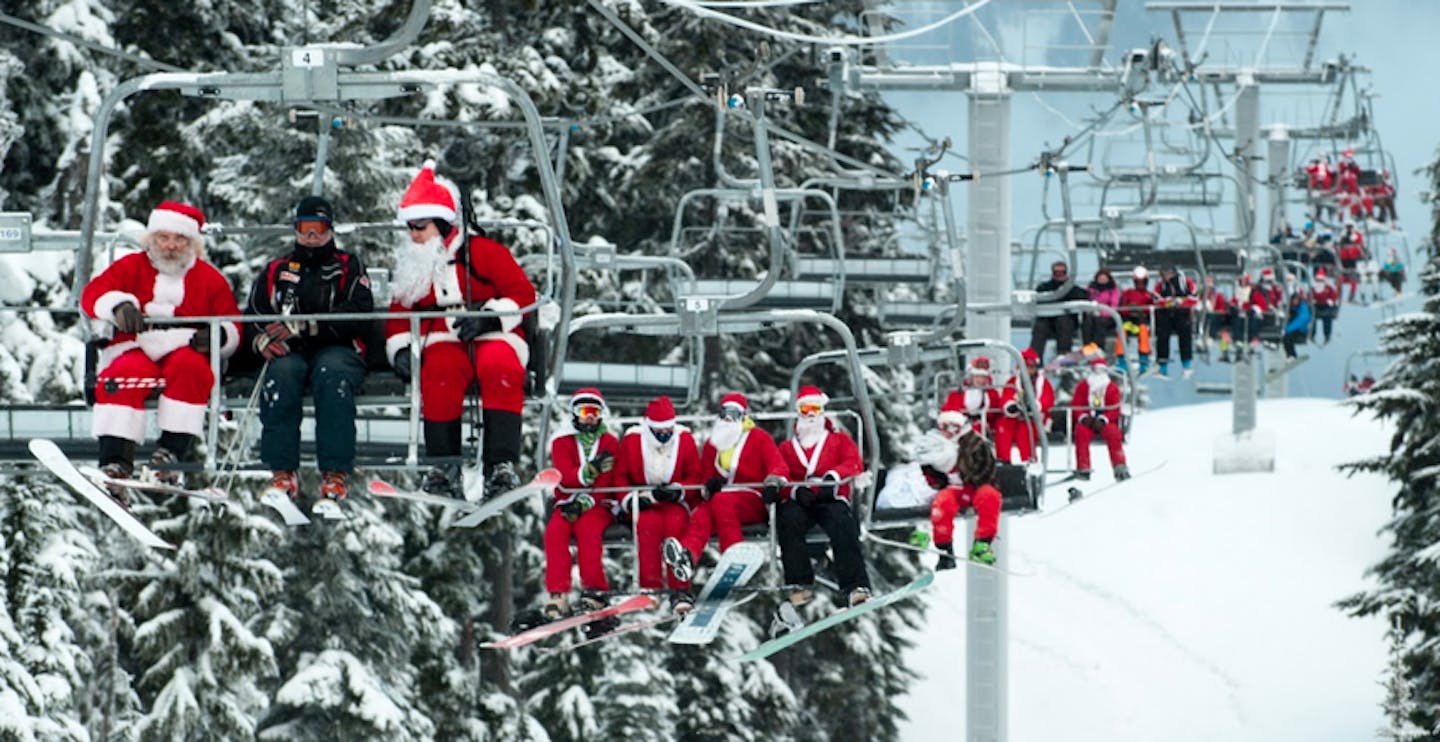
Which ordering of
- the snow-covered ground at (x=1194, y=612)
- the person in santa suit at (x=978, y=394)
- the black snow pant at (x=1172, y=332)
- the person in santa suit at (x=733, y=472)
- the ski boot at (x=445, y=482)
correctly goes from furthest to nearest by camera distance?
the snow-covered ground at (x=1194, y=612), the black snow pant at (x=1172, y=332), the person in santa suit at (x=978, y=394), the person in santa suit at (x=733, y=472), the ski boot at (x=445, y=482)

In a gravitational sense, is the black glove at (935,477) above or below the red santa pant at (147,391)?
below

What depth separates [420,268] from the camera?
13641 mm

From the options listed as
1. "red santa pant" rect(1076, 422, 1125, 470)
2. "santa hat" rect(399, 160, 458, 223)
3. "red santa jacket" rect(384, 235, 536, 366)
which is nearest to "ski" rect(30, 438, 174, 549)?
"red santa jacket" rect(384, 235, 536, 366)

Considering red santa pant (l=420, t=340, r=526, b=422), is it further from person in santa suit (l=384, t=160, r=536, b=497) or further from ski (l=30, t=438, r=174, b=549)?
ski (l=30, t=438, r=174, b=549)

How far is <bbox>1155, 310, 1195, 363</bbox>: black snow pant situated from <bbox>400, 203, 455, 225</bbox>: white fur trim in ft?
50.9

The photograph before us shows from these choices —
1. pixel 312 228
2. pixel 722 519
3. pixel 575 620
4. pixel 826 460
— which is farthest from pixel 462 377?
pixel 826 460

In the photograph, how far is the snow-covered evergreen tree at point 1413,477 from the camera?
112 feet

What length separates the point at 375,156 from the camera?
98.1ft

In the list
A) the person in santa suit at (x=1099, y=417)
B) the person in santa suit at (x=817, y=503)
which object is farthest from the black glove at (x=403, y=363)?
the person in santa suit at (x=1099, y=417)

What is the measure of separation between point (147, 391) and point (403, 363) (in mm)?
1169

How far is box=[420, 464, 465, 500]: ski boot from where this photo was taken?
549 inches

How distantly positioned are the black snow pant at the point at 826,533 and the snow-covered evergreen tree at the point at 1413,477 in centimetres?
1773

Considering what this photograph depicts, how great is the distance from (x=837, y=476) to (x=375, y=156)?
45.5 feet

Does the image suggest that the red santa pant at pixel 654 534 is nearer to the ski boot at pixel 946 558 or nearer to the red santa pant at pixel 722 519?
the red santa pant at pixel 722 519
